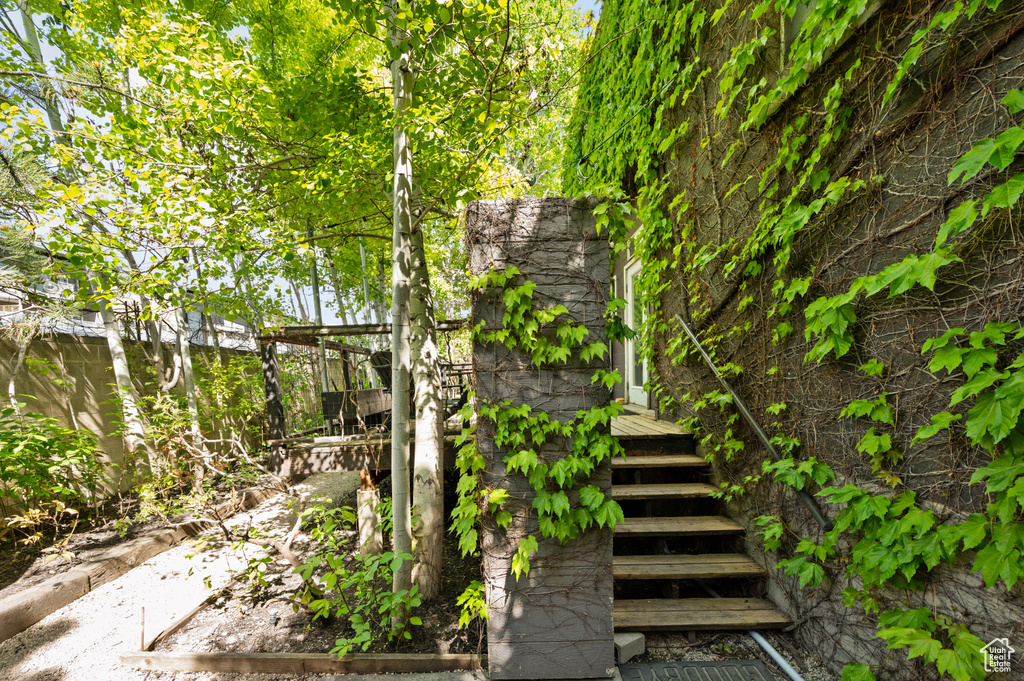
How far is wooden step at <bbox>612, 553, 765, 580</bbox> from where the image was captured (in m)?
2.39

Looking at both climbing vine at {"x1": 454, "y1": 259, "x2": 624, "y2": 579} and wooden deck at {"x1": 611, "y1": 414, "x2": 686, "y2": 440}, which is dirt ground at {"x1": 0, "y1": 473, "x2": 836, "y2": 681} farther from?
wooden deck at {"x1": 611, "y1": 414, "x2": 686, "y2": 440}

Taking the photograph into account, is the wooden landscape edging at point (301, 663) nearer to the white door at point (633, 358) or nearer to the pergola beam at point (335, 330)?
the pergola beam at point (335, 330)

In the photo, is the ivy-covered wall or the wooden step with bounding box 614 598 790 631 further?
the wooden step with bounding box 614 598 790 631

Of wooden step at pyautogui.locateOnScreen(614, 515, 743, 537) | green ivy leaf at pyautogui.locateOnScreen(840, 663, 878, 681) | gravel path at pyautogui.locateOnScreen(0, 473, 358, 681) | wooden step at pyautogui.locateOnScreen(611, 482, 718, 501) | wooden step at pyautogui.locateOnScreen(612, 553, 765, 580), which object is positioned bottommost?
gravel path at pyautogui.locateOnScreen(0, 473, 358, 681)

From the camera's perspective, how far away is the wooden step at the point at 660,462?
2.96 m

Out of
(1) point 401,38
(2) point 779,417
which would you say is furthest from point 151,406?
(2) point 779,417

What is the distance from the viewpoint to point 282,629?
243 centimetres

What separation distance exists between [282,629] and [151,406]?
12.2ft

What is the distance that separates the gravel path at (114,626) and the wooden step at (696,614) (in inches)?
72.9

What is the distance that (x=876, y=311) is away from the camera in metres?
1.77

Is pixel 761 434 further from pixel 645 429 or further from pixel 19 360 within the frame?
pixel 19 360

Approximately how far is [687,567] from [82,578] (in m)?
4.56

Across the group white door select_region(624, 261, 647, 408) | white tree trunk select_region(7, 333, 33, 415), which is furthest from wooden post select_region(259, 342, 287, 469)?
white door select_region(624, 261, 647, 408)

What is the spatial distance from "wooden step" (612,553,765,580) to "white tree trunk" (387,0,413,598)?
4.65 ft
